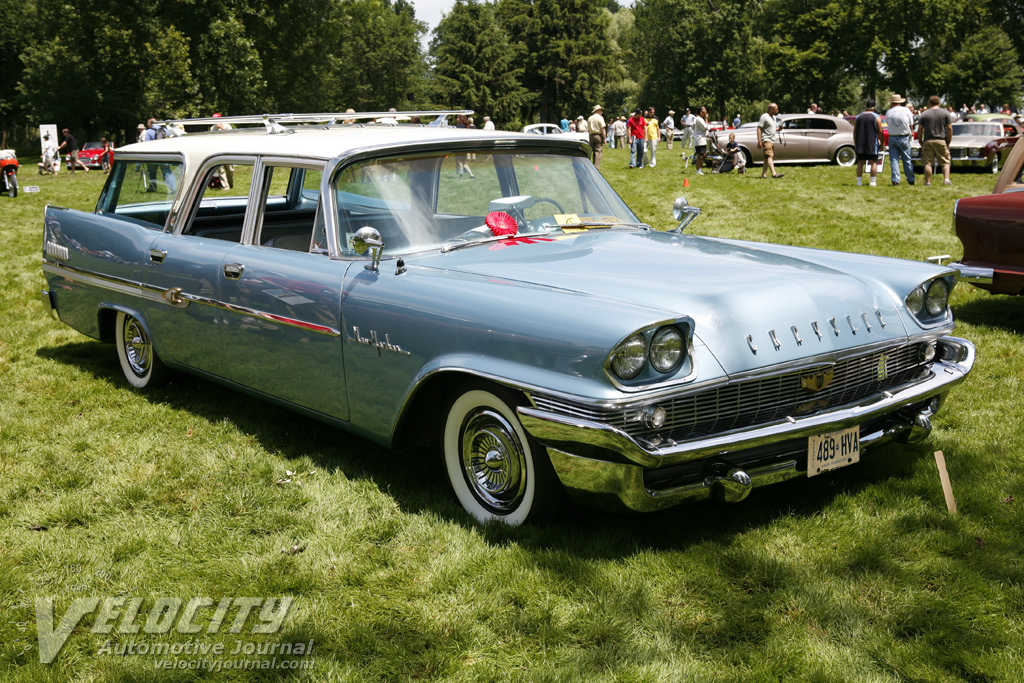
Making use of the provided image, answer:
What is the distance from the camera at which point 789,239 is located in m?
12.0

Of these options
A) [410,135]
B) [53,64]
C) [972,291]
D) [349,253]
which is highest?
[53,64]

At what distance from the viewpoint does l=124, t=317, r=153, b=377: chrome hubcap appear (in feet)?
19.2

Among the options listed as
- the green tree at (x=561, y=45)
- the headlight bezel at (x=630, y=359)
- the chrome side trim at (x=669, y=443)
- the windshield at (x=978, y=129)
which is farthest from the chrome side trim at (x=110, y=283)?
the green tree at (x=561, y=45)

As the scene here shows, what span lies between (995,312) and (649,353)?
5.61 m

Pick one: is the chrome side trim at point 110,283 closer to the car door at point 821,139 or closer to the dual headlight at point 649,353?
A: the dual headlight at point 649,353

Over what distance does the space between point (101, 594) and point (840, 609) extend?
2.68m

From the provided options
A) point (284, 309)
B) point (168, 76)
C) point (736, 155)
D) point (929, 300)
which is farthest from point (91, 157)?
point (929, 300)

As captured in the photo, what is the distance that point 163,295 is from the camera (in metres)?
5.27

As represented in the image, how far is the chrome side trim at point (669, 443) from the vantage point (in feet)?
10.2

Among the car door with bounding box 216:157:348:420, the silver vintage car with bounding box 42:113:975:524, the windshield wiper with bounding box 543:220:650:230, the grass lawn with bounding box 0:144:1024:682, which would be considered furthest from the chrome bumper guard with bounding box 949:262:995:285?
the car door with bounding box 216:157:348:420

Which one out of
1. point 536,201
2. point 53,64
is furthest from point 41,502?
point 53,64

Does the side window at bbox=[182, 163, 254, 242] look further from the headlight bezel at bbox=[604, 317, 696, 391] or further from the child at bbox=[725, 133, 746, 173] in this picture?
the child at bbox=[725, 133, 746, 173]

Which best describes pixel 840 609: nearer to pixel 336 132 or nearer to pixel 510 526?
pixel 510 526

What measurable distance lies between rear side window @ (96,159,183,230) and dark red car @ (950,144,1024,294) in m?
5.37
